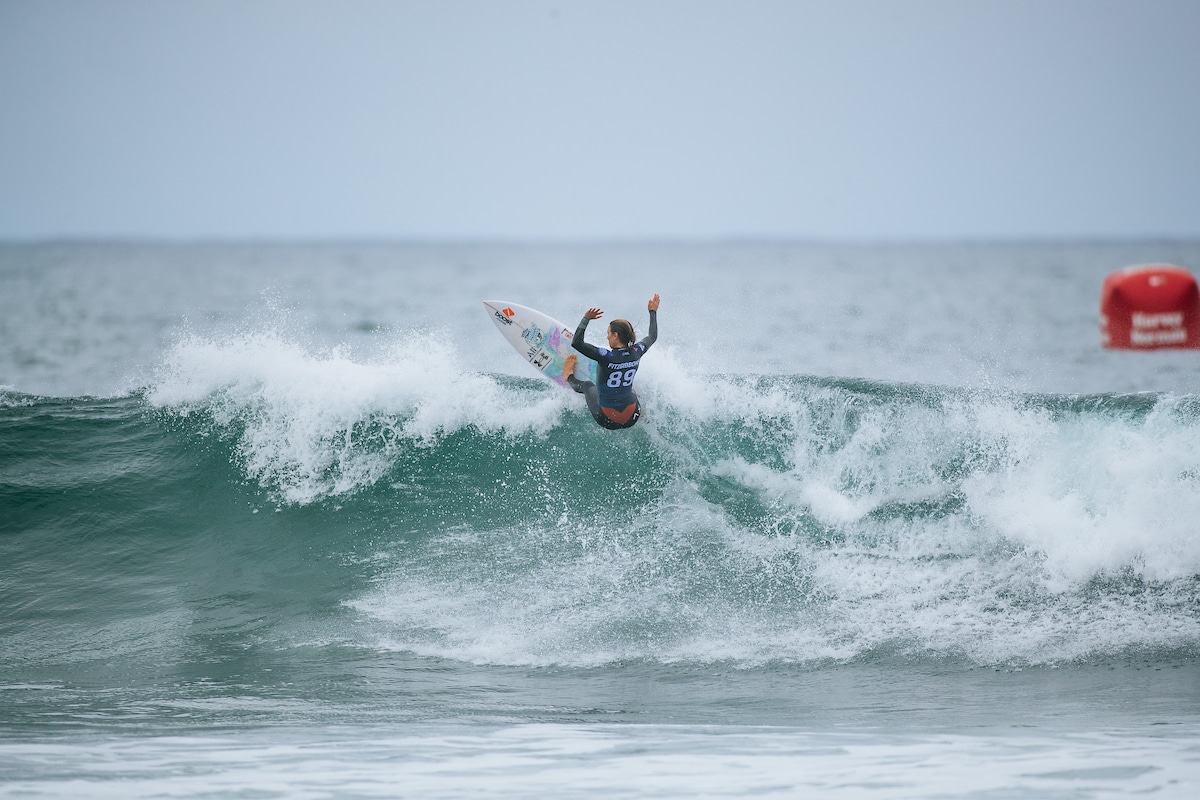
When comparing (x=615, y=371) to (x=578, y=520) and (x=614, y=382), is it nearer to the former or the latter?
(x=614, y=382)

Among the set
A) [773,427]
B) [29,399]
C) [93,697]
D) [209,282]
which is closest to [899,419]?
[773,427]

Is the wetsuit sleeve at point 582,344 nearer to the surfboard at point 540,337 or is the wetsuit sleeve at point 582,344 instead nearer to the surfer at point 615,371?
the surfer at point 615,371

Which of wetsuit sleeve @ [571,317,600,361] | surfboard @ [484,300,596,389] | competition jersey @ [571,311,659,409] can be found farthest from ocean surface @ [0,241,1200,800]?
wetsuit sleeve @ [571,317,600,361]

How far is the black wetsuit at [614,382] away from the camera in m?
8.34

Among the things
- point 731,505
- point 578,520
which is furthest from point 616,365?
point 731,505

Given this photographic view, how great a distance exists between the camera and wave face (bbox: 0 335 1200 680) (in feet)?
23.7

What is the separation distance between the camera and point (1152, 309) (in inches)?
217

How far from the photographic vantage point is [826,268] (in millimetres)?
67062

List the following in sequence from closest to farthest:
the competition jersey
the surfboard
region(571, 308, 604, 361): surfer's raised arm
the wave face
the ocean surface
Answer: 1. the ocean surface
2. the wave face
3. region(571, 308, 604, 361): surfer's raised arm
4. the competition jersey
5. the surfboard

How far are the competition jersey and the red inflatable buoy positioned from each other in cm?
361

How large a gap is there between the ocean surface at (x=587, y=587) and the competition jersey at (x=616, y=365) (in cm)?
82

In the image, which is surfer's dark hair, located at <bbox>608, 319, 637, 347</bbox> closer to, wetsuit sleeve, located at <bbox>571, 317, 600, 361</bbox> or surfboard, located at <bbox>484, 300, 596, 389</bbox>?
wetsuit sleeve, located at <bbox>571, 317, 600, 361</bbox>

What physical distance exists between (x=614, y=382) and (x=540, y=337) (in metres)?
1.60

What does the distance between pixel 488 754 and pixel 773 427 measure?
5153 millimetres
